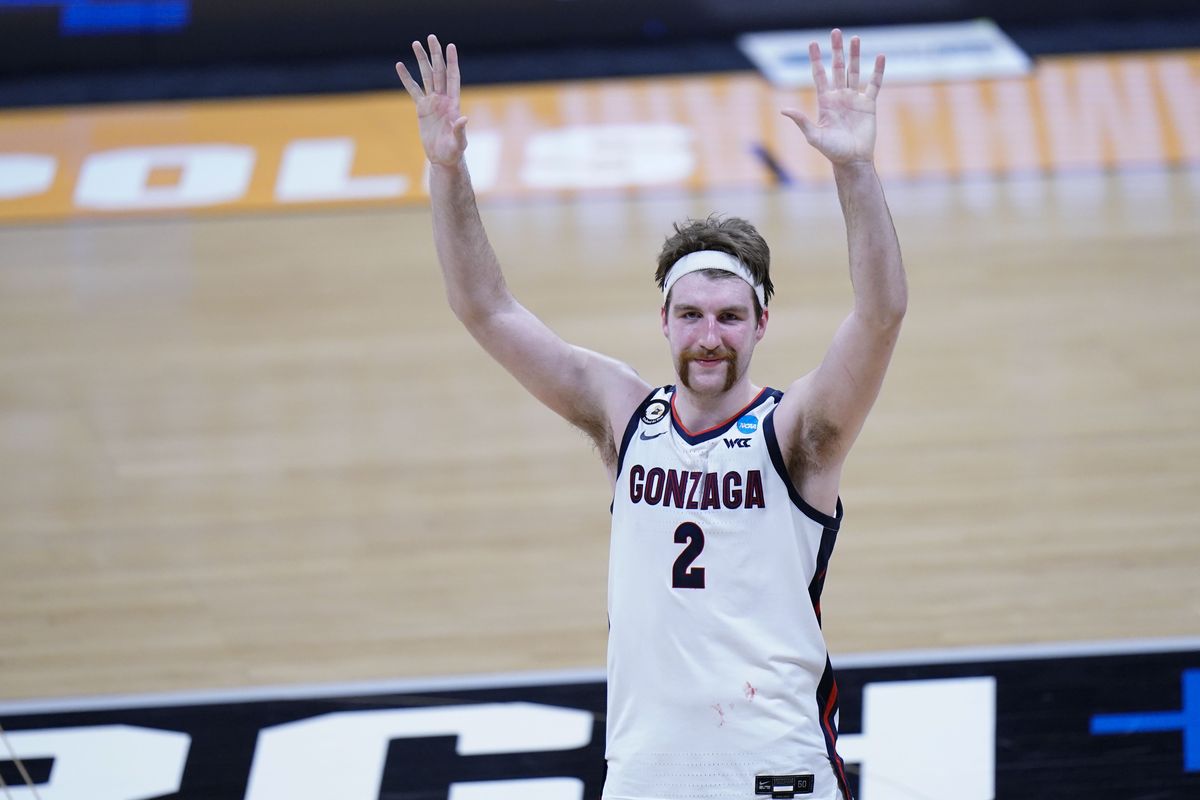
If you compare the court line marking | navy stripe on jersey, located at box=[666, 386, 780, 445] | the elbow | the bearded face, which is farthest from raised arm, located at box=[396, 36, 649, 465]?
the court line marking

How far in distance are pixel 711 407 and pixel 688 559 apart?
1.21 ft

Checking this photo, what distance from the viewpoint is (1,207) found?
9.77m

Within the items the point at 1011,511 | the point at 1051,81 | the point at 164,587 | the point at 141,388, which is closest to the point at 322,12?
the point at 141,388

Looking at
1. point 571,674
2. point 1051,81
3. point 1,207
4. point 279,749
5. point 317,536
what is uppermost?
point 1051,81

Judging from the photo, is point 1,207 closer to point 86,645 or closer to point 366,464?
point 366,464

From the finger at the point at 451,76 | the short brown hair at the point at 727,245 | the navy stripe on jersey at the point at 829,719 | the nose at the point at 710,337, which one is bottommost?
the navy stripe on jersey at the point at 829,719

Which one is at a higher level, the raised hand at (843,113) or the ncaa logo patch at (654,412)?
the raised hand at (843,113)

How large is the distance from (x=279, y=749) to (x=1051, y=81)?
7588 millimetres

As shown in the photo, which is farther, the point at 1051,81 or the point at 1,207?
the point at 1051,81

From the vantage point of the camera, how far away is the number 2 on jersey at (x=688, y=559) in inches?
137

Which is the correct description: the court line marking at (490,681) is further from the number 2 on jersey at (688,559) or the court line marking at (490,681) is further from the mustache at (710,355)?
the mustache at (710,355)

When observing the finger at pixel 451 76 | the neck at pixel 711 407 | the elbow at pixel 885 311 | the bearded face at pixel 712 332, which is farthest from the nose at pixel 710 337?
the finger at pixel 451 76

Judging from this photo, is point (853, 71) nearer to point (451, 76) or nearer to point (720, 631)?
point (451, 76)

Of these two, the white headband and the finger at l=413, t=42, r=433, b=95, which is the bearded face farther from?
the finger at l=413, t=42, r=433, b=95
